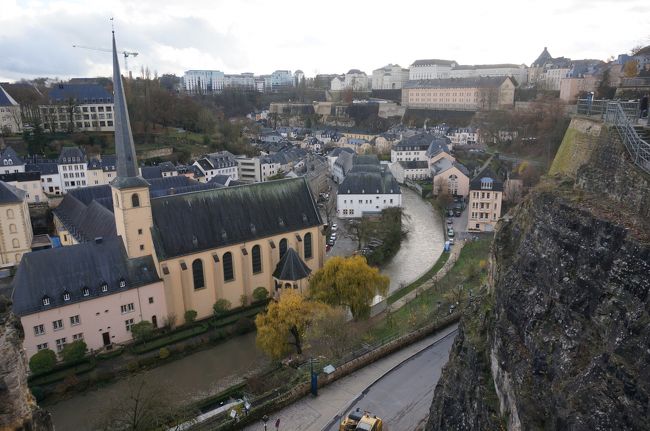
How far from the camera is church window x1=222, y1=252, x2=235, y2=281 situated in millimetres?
31594

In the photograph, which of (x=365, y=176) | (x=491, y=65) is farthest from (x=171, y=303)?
(x=491, y=65)

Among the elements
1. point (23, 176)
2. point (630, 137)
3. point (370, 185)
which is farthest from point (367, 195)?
point (630, 137)

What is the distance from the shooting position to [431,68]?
153 m

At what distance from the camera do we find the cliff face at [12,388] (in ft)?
34.8

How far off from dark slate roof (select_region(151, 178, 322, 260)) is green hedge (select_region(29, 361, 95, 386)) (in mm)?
7047

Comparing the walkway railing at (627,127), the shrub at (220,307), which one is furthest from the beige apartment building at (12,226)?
the walkway railing at (627,127)

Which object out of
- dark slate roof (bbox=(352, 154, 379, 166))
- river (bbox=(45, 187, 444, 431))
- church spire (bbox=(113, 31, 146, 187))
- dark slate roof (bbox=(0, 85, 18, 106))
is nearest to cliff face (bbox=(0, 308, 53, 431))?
river (bbox=(45, 187, 444, 431))

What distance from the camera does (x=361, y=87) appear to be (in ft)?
541

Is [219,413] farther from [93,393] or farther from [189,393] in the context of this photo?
[93,393]

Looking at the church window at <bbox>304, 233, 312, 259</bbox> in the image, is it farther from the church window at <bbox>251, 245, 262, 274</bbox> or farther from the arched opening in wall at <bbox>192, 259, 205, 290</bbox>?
the arched opening in wall at <bbox>192, 259, 205, 290</bbox>

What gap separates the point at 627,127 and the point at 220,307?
23708 millimetres

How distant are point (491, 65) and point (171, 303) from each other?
139234 millimetres

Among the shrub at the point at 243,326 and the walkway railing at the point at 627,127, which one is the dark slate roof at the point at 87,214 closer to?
the shrub at the point at 243,326

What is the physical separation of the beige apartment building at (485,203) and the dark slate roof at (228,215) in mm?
21041
